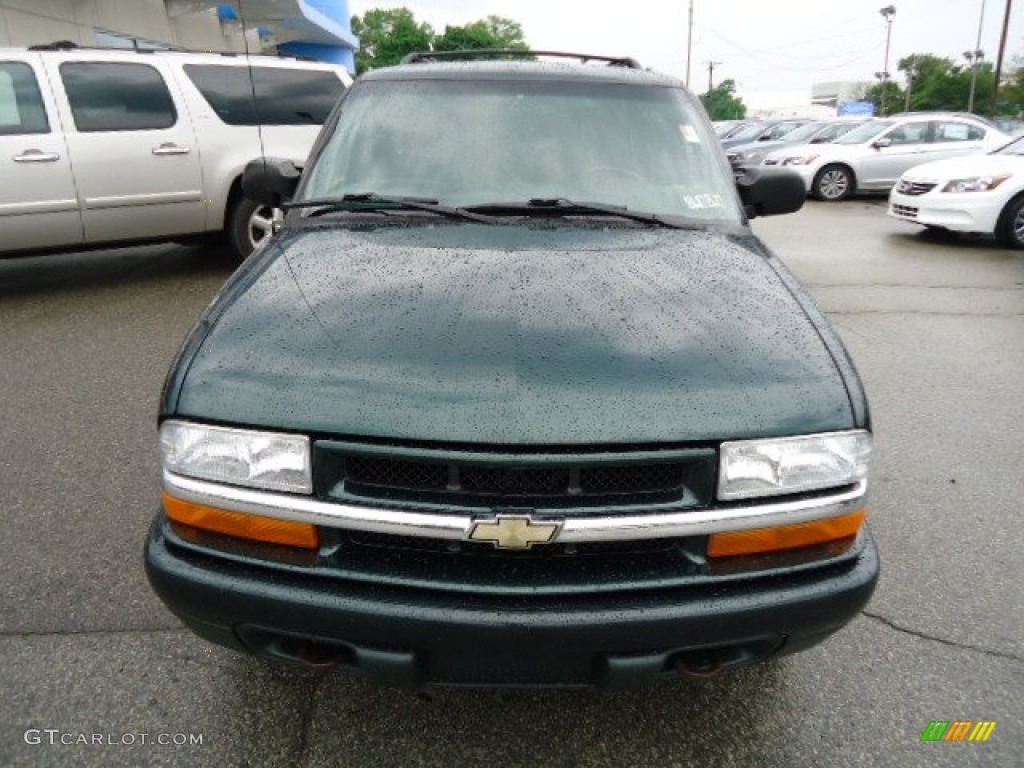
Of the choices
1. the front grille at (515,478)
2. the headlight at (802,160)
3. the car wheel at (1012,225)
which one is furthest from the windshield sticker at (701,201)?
the headlight at (802,160)

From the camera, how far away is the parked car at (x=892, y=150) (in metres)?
13.8

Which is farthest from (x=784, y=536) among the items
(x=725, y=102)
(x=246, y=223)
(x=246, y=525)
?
(x=725, y=102)

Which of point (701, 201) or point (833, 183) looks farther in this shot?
point (833, 183)

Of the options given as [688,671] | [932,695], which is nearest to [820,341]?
[688,671]

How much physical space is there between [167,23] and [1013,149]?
2068 cm

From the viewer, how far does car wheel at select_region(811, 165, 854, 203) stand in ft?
46.1

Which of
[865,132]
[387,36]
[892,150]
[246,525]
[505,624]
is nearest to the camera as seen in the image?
[505,624]

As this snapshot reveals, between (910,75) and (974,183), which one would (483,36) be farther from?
(974,183)

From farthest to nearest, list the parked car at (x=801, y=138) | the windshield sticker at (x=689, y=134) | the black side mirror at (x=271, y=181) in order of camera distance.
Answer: the parked car at (x=801, y=138) < the black side mirror at (x=271, y=181) < the windshield sticker at (x=689, y=134)

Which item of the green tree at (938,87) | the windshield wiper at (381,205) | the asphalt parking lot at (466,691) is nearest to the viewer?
the asphalt parking lot at (466,691)

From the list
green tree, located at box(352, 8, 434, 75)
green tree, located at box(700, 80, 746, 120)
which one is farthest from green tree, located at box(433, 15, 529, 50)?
green tree, located at box(700, 80, 746, 120)

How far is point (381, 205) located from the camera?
260 centimetres

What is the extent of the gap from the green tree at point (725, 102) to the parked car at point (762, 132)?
6999 cm

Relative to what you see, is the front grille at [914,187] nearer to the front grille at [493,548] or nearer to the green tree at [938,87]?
the front grille at [493,548]
